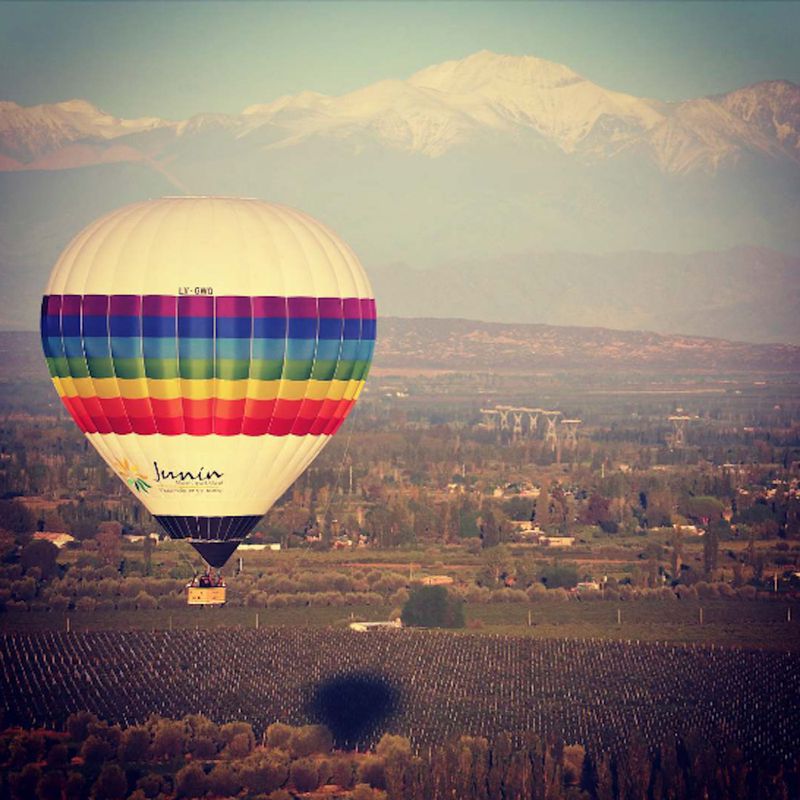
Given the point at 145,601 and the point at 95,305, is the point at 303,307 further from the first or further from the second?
the point at 145,601

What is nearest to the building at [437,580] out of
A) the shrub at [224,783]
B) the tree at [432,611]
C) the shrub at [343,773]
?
the tree at [432,611]

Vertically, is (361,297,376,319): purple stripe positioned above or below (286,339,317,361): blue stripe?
above

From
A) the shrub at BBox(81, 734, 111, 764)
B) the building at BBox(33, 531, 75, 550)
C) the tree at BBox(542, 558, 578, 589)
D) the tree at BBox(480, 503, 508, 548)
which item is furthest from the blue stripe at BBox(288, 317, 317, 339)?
the tree at BBox(480, 503, 508, 548)

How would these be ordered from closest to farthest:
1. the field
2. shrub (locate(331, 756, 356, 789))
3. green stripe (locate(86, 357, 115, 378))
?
green stripe (locate(86, 357, 115, 378)), shrub (locate(331, 756, 356, 789)), the field

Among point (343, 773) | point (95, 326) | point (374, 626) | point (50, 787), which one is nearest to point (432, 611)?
point (374, 626)

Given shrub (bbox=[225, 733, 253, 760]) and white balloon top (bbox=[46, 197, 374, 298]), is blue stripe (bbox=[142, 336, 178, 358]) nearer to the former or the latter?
white balloon top (bbox=[46, 197, 374, 298])

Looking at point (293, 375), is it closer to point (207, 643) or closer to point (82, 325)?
point (82, 325)

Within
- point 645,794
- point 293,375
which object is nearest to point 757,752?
point 645,794
